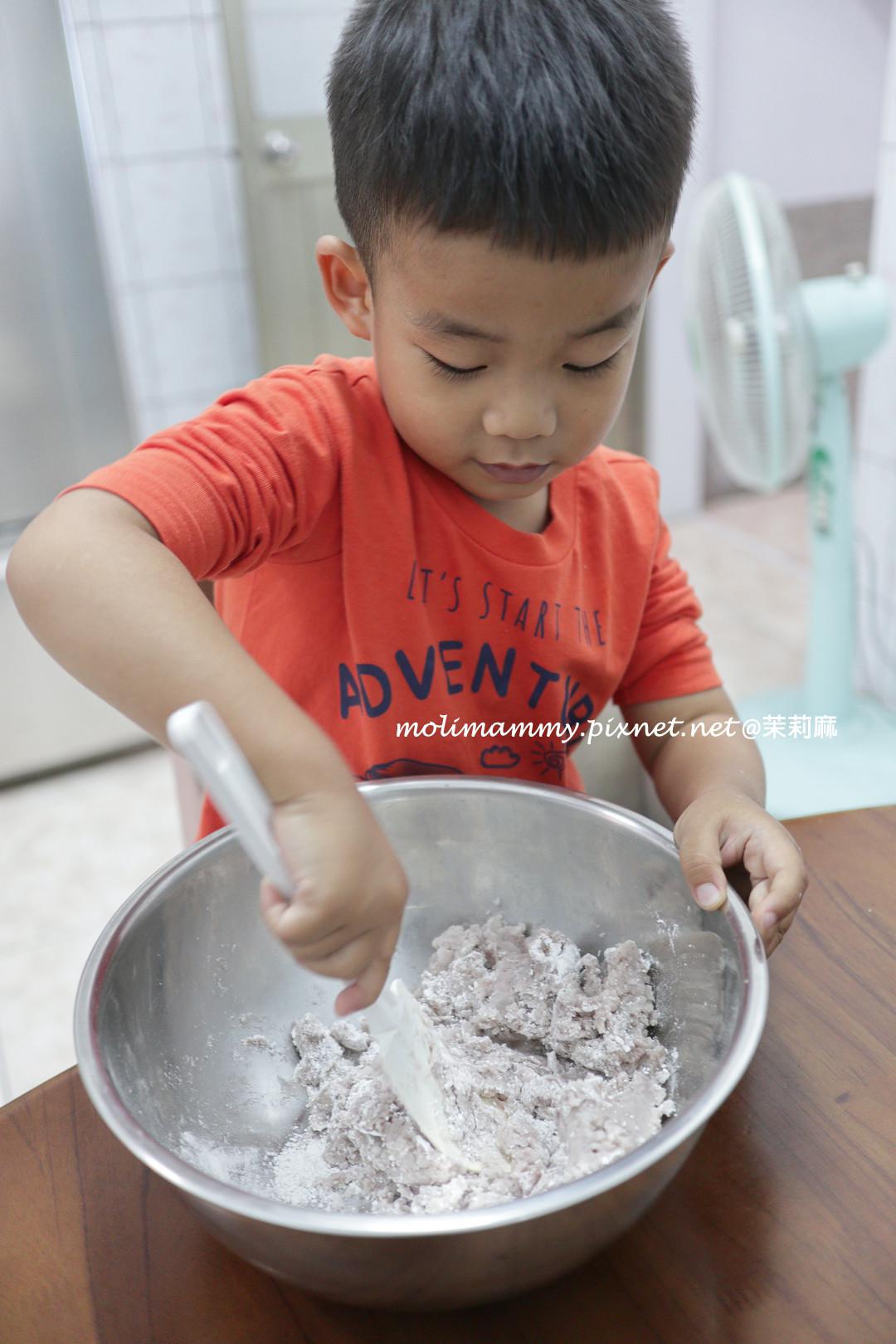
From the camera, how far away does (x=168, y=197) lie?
2020 millimetres

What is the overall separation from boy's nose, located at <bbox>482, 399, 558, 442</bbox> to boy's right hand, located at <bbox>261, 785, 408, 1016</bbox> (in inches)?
9.8

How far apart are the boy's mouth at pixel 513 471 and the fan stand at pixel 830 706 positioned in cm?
100

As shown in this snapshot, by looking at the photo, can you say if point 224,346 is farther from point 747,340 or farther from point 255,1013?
point 255,1013

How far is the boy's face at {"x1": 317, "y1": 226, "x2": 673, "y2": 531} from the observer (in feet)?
1.87

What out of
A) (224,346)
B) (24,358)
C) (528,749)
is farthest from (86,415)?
(528,749)

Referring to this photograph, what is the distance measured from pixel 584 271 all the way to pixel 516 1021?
1.35 ft

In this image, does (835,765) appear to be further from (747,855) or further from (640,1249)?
(640,1249)

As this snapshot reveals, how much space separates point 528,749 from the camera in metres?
0.88

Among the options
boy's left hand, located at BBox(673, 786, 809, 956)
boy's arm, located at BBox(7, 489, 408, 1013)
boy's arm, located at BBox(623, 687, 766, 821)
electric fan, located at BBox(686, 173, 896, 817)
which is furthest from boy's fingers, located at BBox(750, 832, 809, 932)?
electric fan, located at BBox(686, 173, 896, 817)

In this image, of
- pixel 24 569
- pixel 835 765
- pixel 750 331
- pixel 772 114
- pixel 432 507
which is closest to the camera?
pixel 24 569

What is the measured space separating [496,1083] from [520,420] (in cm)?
36

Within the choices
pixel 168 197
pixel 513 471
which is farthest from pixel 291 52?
pixel 513 471

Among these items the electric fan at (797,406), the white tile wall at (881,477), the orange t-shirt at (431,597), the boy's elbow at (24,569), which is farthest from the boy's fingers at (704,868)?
the white tile wall at (881,477)

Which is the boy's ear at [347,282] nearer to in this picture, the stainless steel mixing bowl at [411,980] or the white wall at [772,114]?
the stainless steel mixing bowl at [411,980]
